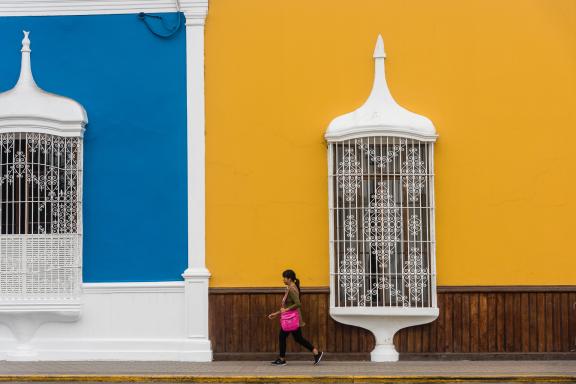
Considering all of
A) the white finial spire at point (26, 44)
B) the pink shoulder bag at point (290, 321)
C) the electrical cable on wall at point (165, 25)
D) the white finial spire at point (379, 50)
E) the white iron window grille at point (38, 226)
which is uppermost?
the electrical cable on wall at point (165, 25)

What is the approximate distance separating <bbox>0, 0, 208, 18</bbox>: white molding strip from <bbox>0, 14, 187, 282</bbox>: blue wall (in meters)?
0.09

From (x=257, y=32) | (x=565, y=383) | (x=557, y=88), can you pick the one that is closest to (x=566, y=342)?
(x=565, y=383)

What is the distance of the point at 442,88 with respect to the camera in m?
13.9

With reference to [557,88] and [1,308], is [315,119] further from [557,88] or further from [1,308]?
[1,308]

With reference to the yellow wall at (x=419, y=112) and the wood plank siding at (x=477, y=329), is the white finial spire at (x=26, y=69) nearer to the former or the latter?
the yellow wall at (x=419, y=112)

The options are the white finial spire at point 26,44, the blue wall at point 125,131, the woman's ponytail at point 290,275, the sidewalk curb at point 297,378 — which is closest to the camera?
the sidewalk curb at point 297,378

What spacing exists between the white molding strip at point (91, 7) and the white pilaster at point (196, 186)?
0.05ft

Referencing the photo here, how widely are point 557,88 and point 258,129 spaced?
3.89 metres

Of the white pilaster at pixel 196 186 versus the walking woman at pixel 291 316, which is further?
the white pilaster at pixel 196 186

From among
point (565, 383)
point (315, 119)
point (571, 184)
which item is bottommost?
point (565, 383)

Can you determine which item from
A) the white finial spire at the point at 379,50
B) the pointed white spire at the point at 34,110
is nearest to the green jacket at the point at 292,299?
the white finial spire at the point at 379,50

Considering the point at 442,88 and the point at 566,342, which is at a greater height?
the point at 442,88

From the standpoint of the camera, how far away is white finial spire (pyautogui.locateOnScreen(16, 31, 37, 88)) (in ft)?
46.4

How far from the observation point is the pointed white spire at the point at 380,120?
13656 mm
